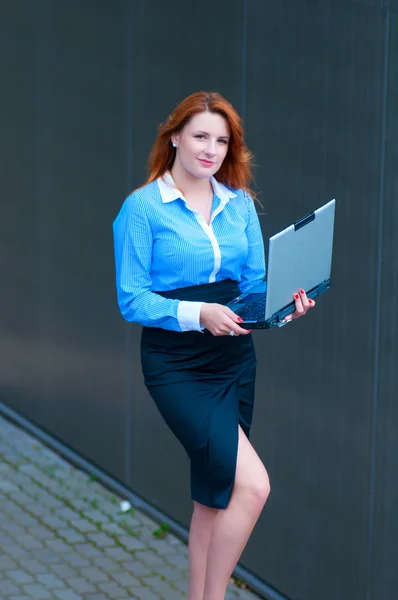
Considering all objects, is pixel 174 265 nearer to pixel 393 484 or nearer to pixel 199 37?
pixel 393 484

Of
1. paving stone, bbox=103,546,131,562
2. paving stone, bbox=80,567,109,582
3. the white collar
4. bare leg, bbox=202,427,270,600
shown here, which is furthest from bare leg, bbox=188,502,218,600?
paving stone, bbox=103,546,131,562

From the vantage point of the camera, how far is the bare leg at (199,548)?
3977mm

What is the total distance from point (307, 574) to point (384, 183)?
176 cm

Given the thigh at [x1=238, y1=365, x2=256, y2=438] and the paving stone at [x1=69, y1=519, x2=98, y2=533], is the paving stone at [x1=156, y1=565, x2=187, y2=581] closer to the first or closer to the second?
the paving stone at [x1=69, y1=519, x2=98, y2=533]

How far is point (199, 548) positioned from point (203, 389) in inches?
22.9

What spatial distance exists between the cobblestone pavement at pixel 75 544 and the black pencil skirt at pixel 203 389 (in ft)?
5.50

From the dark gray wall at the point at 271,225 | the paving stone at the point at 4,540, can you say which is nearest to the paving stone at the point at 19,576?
the paving stone at the point at 4,540

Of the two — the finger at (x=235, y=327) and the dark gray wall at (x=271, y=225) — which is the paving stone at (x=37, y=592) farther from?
the finger at (x=235, y=327)

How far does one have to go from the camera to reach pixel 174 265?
377 cm

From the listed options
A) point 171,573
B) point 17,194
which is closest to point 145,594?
point 171,573

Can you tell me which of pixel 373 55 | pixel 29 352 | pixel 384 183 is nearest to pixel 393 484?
pixel 384 183

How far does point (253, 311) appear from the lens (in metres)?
3.58

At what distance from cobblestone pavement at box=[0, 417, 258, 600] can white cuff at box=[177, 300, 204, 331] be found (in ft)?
6.79

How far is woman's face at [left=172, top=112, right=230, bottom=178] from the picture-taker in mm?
3740
